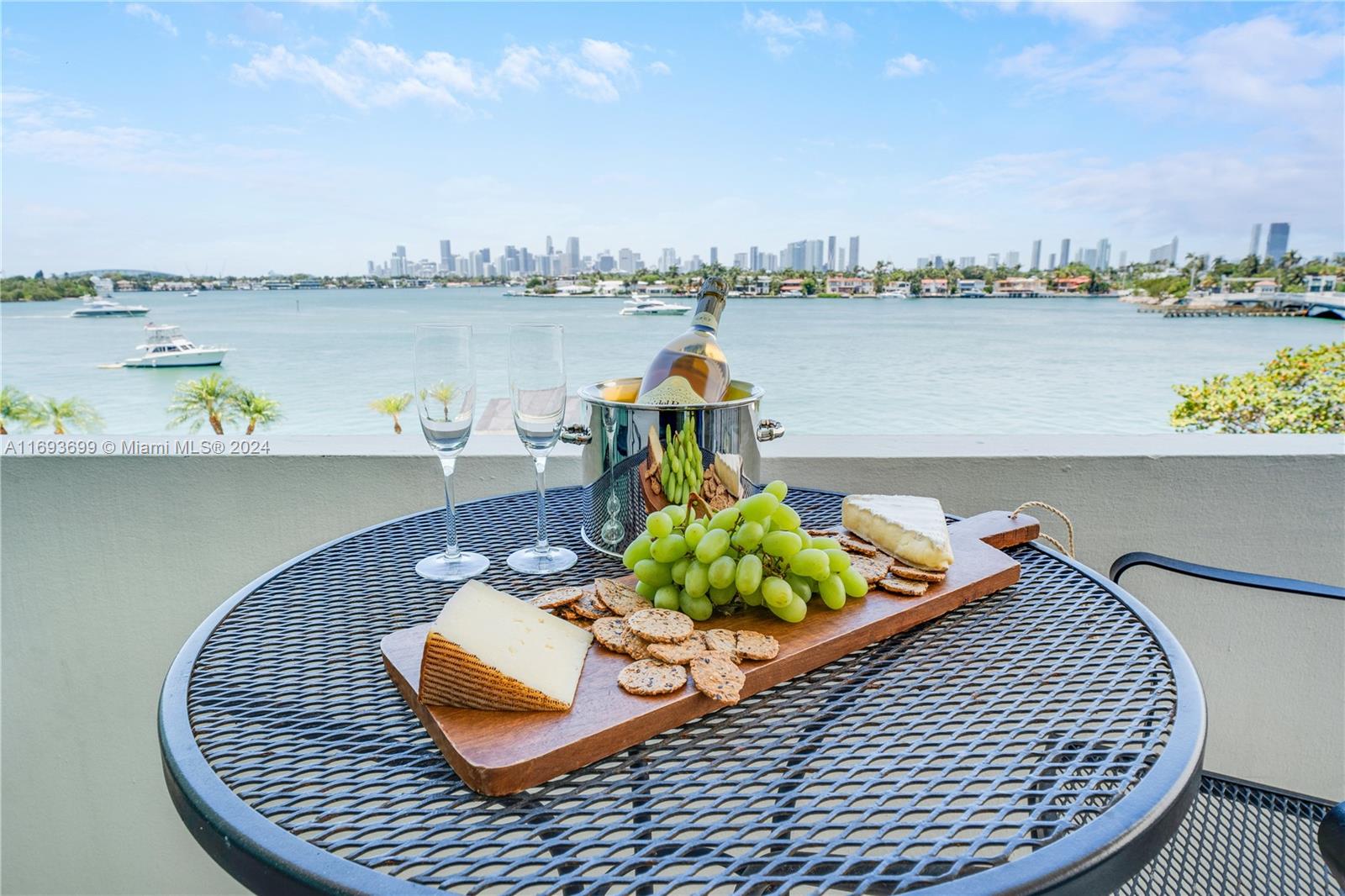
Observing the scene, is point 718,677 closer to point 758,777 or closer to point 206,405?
point 758,777

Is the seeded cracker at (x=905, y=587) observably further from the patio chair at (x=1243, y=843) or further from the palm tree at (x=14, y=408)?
the palm tree at (x=14, y=408)

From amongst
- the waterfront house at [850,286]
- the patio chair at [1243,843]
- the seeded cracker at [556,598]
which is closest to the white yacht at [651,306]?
the waterfront house at [850,286]

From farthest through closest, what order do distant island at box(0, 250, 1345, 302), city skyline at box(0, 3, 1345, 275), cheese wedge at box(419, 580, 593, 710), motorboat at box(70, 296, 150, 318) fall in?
1. motorboat at box(70, 296, 150, 318)
2. city skyline at box(0, 3, 1345, 275)
3. distant island at box(0, 250, 1345, 302)
4. cheese wedge at box(419, 580, 593, 710)

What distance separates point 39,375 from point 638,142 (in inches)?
1062

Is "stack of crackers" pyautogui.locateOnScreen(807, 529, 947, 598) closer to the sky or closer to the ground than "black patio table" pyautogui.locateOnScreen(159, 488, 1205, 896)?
closer to the sky

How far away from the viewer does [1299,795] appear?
1.12 m

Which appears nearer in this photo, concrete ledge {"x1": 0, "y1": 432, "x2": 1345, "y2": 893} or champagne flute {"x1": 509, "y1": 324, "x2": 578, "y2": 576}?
champagne flute {"x1": 509, "y1": 324, "x2": 578, "y2": 576}

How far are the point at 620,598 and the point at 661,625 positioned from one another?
105 millimetres

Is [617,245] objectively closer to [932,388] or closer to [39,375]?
[932,388]

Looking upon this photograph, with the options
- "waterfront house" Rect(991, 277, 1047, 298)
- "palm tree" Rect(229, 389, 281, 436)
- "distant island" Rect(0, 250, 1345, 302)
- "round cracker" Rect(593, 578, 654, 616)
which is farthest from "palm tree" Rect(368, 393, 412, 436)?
"round cracker" Rect(593, 578, 654, 616)

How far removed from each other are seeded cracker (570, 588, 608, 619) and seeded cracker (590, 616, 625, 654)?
12mm

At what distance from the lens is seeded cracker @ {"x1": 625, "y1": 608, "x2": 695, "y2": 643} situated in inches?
29.7

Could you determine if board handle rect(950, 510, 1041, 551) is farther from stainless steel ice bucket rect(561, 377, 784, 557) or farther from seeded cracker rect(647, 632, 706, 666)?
seeded cracker rect(647, 632, 706, 666)

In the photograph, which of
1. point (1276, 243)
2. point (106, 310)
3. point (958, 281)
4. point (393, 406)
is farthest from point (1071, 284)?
point (106, 310)
